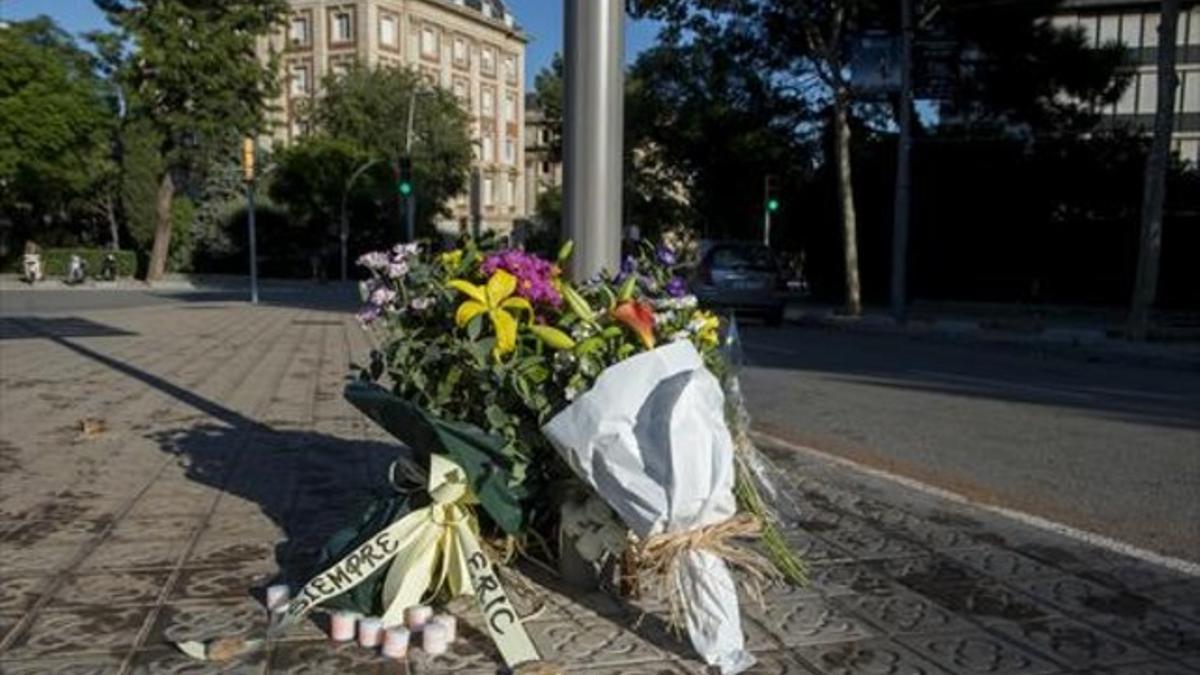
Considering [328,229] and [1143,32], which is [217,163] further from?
[1143,32]

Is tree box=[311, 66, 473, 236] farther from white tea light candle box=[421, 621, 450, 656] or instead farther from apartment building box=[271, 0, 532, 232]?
white tea light candle box=[421, 621, 450, 656]

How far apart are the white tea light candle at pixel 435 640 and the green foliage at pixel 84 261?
155 feet

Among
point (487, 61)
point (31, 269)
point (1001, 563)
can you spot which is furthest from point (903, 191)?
point (487, 61)

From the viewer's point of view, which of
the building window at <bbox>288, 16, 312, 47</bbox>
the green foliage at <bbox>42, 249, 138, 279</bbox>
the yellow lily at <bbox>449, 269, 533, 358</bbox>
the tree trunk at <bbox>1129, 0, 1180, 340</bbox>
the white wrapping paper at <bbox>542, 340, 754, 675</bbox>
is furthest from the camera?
the building window at <bbox>288, 16, 312, 47</bbox>

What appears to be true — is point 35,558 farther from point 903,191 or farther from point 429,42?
point 429,42

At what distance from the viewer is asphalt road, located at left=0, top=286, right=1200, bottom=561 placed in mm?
6449

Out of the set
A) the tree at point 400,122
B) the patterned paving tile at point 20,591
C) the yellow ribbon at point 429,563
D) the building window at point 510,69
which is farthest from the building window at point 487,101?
the yellow ribbon at point 429,563

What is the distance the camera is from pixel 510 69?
97.4 metres

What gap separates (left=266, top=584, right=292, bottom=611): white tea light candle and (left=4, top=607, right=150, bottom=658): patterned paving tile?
1.39ft

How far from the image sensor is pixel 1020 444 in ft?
27.9

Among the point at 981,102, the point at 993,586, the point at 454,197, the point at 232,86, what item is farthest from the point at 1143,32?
the point at 993,586

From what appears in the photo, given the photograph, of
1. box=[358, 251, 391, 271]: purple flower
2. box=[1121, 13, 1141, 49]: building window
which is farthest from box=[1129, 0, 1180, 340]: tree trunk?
box=[1121, 13, 1141, 49]: building window

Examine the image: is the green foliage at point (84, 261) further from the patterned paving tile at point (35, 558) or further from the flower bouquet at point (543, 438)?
the flower bouquet at point (543, 438)

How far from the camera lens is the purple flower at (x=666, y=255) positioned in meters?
4.40
